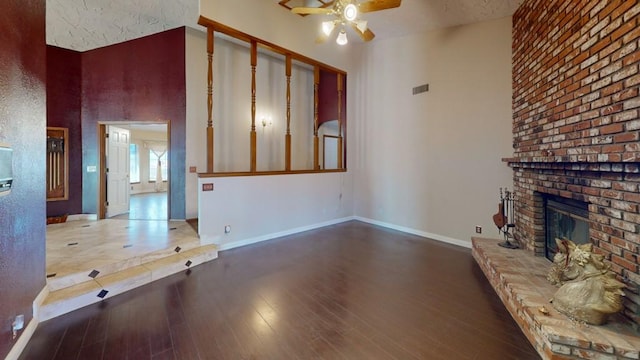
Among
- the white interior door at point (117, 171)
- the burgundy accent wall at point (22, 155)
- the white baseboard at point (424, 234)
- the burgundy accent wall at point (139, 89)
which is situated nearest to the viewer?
the burgundy accent wall at point (22, 155)

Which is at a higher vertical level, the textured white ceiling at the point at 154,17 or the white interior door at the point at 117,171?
the textured white ceiling at the point at 154,17

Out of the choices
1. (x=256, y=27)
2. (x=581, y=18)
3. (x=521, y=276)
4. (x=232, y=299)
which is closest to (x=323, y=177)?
(x=256, y=27)

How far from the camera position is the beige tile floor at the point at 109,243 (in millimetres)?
3084

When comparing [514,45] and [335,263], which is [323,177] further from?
[514,45]

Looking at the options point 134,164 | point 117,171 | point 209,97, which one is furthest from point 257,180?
point 134,164

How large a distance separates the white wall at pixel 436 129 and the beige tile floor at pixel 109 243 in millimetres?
3979

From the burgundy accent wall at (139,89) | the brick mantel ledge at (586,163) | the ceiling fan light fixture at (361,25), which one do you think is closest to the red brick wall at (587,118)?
the brick mantel ledge at (586,163)

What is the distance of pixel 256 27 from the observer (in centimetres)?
470

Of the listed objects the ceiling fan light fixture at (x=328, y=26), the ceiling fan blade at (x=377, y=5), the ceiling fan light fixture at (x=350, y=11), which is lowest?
the ceiling fan light fixture at (x=350, y=11)

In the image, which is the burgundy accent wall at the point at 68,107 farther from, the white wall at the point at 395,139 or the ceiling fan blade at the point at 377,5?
the ceiling fan blade at the point at 377,5

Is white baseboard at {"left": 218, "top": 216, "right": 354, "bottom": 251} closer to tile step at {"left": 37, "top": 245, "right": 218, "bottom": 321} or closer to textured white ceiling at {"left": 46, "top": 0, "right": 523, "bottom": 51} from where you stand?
tile step at {"left": 37, "top": 245, "right": 218, "bottom": 321}

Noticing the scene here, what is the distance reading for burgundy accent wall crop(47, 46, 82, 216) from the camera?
5.06m

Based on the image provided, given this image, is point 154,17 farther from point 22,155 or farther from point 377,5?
point 377,5

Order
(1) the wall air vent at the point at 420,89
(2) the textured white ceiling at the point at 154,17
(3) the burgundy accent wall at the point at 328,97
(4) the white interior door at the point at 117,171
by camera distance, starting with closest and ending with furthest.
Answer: (2) the textured white ceiling at the point at 154,17 < (1) the wall air vent at the point at 420,89 < (4) the white interior door at the point at 117,171 < (3) the burgundy accent wall at the point at 328,97
